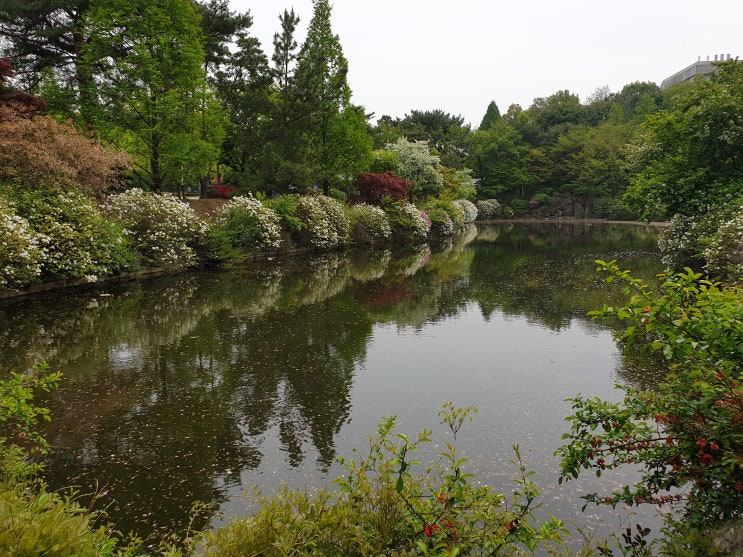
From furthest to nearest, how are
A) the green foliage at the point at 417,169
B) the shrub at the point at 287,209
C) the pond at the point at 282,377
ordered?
the green foliage at the point at 417,169, the shrub at the point at 287,209, the pond at the point at 282,377

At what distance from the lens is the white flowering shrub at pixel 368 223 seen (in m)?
28.5

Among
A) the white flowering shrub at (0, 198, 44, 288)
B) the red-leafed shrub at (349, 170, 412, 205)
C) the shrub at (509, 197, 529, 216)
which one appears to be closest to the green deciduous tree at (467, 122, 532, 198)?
the shrub at (509, 197, 529, 216)

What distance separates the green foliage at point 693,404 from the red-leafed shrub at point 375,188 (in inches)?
1105

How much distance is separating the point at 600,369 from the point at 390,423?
6329 millimetres

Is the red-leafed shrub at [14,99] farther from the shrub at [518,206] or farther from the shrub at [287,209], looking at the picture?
the shrub at [518,206]

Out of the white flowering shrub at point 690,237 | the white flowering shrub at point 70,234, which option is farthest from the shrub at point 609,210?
the white flowering shrub at point 70,234

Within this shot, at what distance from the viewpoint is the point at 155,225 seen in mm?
16078

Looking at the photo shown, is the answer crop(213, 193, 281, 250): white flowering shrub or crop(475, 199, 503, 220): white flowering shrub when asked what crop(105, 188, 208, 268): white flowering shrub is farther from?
crop(475, 199, 503, 220): white flowering shrub

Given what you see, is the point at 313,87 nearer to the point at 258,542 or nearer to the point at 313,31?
the point at 313,31

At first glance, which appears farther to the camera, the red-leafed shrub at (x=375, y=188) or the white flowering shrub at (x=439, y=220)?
the white flowering shrub at (x=439, y=220)

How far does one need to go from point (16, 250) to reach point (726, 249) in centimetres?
1729

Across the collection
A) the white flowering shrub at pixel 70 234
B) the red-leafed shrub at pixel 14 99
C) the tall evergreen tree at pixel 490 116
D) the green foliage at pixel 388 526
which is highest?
the tall evergreen tree at pixel 490 116

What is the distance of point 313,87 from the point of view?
81.4ft

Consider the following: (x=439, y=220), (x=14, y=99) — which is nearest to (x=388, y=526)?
(x=14, y=99)
